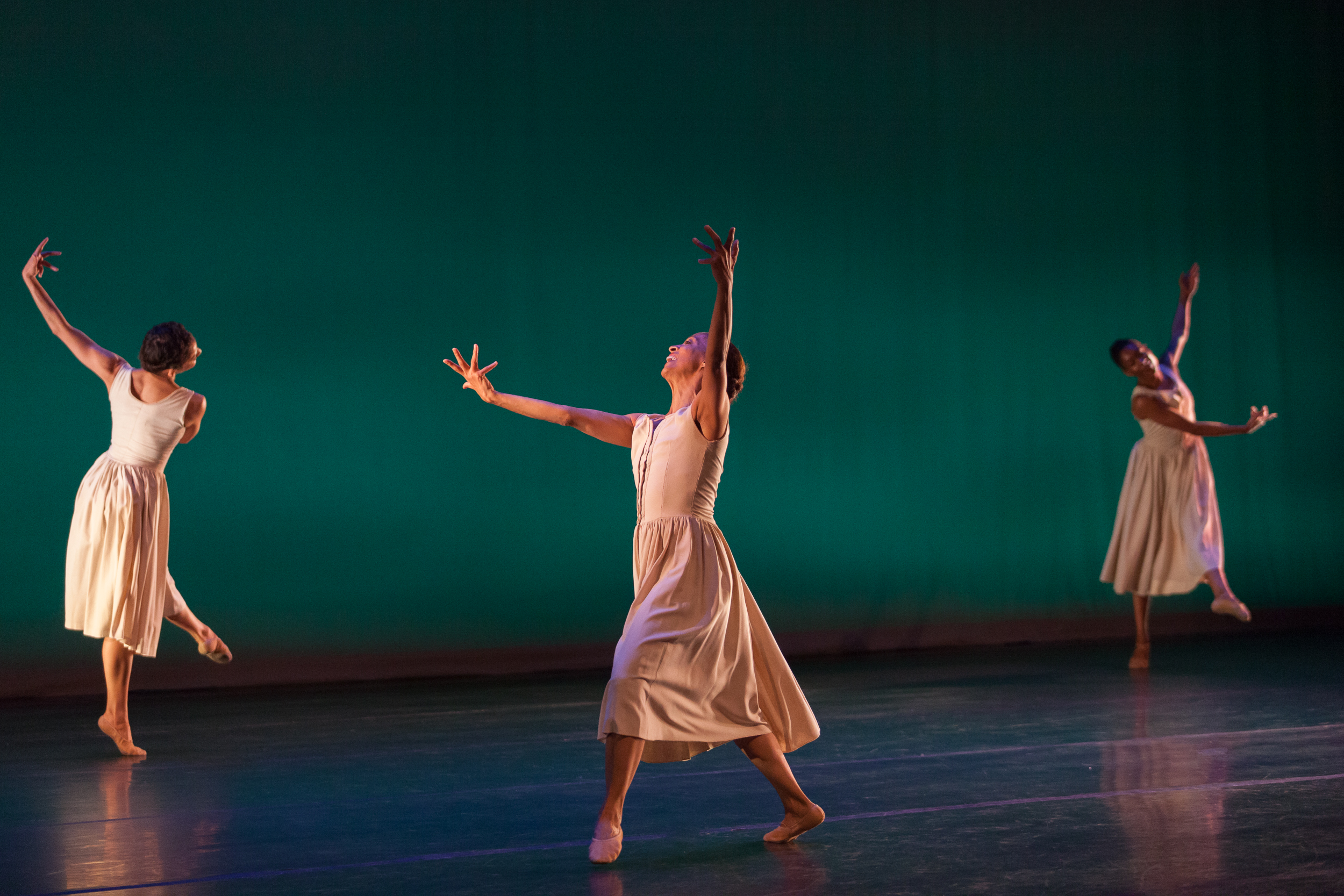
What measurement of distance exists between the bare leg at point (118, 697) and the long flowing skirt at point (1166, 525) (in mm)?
4260

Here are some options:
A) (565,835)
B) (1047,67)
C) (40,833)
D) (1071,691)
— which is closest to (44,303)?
(40,833)

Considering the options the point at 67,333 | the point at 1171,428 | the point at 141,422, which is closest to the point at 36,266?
the point at 67,333

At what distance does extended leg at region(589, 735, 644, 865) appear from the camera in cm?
250

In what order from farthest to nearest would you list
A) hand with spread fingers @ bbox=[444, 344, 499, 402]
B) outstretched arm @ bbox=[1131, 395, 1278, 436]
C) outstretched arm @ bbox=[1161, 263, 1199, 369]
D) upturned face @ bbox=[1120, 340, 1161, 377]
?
outstretched arm @ bbox=[1161, 263, 1199, 369] → upturned face @ bbox=[1120, 340, 1161, 377] → outstretched arm @ bbox=[1131, 395, 1278, 436] → hand with spread fingers @ bbox=[444, 344, 499, 402]

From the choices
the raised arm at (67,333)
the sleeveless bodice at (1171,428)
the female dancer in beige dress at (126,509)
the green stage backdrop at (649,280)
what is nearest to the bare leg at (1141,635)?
the sleeveless bodice at (1171,428)

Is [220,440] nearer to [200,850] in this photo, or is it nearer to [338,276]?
[338,276]

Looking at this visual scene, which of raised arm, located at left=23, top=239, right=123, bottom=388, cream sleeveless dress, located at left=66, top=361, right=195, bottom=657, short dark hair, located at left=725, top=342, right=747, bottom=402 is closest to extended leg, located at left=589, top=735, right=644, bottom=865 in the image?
short dark hair, located at left=725, top=342, right=747, bottom=402

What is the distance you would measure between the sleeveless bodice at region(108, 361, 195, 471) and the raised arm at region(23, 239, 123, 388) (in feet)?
0.13

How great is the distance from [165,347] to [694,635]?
89.1 inches

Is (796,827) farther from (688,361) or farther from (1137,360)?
(1137,360)

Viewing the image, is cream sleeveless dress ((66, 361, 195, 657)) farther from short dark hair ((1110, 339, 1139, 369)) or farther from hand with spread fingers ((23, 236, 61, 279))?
short dark hair ((1110, 339, 1139, 369))

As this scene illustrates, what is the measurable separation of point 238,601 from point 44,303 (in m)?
2.23

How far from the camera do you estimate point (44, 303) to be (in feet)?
12.8

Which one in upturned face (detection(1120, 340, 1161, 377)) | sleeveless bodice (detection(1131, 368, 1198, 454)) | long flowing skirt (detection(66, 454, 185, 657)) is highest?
upturned face (detection(1120, 340, 1161, 377))
